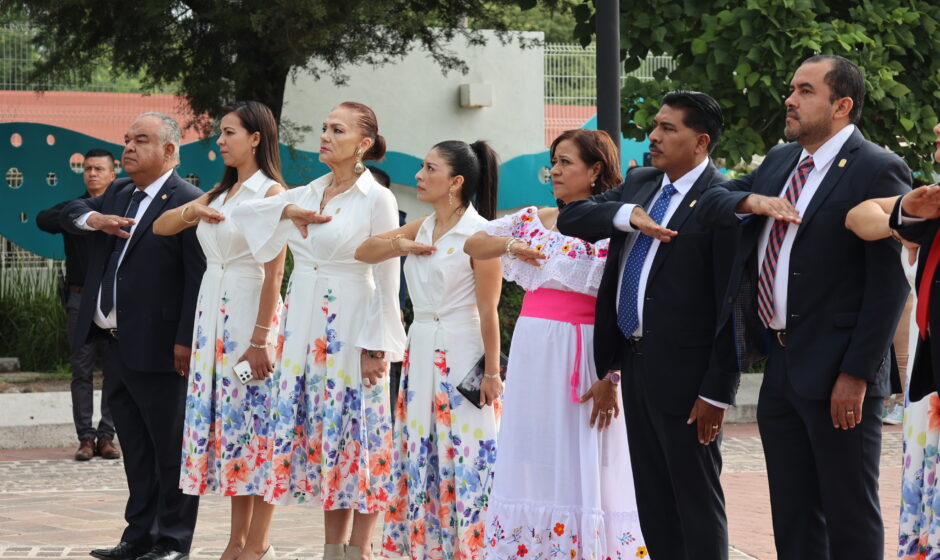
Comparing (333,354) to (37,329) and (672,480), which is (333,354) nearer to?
(672,480)

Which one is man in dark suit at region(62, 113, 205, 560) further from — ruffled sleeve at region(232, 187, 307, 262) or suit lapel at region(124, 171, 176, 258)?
ruffled sleeve at region(232, 187, 307, 262)

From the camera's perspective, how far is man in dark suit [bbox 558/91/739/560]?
17.0ft

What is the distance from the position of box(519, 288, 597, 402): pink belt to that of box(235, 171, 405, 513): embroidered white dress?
0.94 meters

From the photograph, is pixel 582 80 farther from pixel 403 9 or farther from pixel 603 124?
pixel 603 124

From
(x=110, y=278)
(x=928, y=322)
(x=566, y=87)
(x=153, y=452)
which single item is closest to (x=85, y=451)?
(x=153, y=452)

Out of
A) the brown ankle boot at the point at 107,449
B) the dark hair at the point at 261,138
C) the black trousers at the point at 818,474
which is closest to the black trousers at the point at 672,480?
the black trousers at the point at 818,474

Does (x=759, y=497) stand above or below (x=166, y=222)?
below

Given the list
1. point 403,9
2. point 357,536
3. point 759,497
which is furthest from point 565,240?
point 403,9

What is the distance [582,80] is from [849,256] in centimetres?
1284

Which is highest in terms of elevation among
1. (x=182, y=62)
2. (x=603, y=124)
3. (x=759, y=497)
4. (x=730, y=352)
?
(x=182, y=62)

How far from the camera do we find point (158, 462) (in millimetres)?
7195

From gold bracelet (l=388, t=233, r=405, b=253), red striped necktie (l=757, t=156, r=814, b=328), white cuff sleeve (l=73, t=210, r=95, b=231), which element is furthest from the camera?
white cuff sleeve (l=73, t=210, r=95, b=231)

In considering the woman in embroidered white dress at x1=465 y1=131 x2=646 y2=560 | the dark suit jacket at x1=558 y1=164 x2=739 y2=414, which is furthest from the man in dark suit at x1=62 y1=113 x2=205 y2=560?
the dark suit jacket at x1=558 y1=164 x2=739 y2=414

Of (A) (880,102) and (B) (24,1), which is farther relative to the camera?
(B) (24,1)
